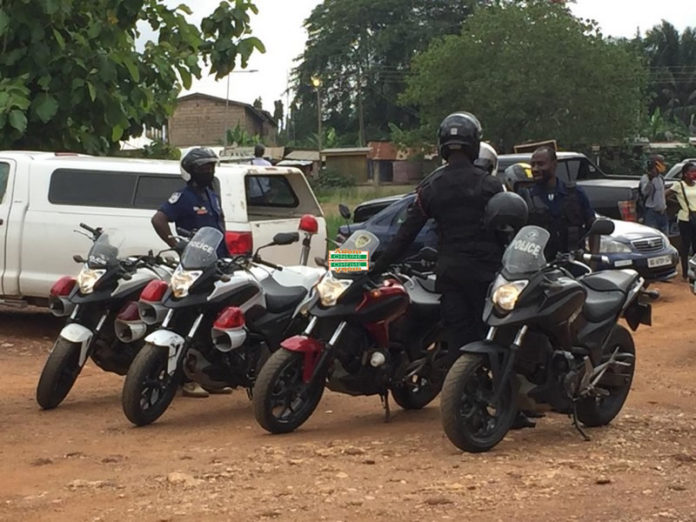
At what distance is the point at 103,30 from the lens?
42.9ft

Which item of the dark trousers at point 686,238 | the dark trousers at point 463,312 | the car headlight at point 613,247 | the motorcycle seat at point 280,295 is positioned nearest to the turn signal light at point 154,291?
the motorcycle seat at point 280,295

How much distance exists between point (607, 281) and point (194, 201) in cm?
303

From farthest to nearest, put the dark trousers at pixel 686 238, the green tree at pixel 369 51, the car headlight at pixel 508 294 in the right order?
the green tree at pixel 369 51 < the dark trousers at pixel 686 238 < the car headlight at pixel 508 294

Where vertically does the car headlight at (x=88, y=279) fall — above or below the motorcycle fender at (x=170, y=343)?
above

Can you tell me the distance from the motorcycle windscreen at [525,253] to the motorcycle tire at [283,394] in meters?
1.37

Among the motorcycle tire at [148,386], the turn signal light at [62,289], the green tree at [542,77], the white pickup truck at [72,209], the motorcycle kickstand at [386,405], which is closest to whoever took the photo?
the motorcycle tire at [148,386]

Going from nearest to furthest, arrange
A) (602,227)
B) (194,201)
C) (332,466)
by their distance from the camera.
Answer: (332,466)
(602,227)
(194,201)

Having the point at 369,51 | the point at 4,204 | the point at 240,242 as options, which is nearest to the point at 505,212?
the point at 240,242

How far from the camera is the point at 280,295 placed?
8.06 meters

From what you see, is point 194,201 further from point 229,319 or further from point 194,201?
point 229,319

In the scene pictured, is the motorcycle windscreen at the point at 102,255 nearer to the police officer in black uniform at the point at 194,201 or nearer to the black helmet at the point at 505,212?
the police officer in black uniform at the point at 194,201

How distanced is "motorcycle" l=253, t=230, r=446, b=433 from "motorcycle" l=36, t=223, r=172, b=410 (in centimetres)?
147

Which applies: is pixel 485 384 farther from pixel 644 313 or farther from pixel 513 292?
pixel 644 313

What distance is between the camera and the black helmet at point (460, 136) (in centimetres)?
684
